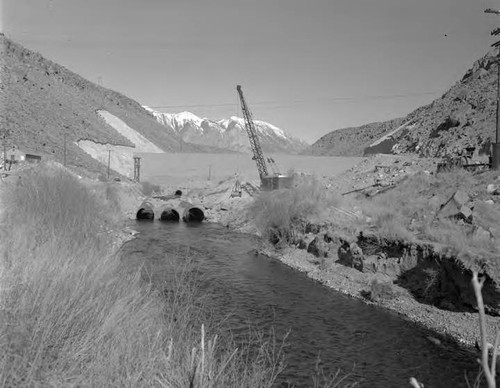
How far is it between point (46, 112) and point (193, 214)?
1573 inches

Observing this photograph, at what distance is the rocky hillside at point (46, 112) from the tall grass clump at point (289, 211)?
31468 millimetres

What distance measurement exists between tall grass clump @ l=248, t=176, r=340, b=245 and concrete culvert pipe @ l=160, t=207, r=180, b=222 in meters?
15.9

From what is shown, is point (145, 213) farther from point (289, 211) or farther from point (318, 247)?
point (318, 247)

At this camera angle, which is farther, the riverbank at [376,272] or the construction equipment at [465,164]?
the construction equipment at [465,164]

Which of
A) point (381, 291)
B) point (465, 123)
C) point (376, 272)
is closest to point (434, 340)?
point (381, 291)

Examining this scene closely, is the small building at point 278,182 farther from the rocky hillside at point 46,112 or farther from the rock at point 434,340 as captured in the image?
the rock at point 434,340

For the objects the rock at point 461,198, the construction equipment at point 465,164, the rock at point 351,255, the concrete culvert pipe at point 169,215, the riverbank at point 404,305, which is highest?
the construction equipment at point 465,164

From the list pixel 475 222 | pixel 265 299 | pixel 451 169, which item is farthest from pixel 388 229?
pixel 451 169

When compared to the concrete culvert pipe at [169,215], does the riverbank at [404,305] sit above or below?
above

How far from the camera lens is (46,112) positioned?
7606 cm

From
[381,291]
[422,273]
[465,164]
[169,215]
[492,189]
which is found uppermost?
[465,164]

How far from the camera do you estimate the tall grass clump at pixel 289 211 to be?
30.2 metres

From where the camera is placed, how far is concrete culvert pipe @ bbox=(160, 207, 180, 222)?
154ft

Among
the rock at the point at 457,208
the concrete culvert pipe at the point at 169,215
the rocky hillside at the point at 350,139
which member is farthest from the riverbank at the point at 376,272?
the rocky hillside at the point at 350,139
